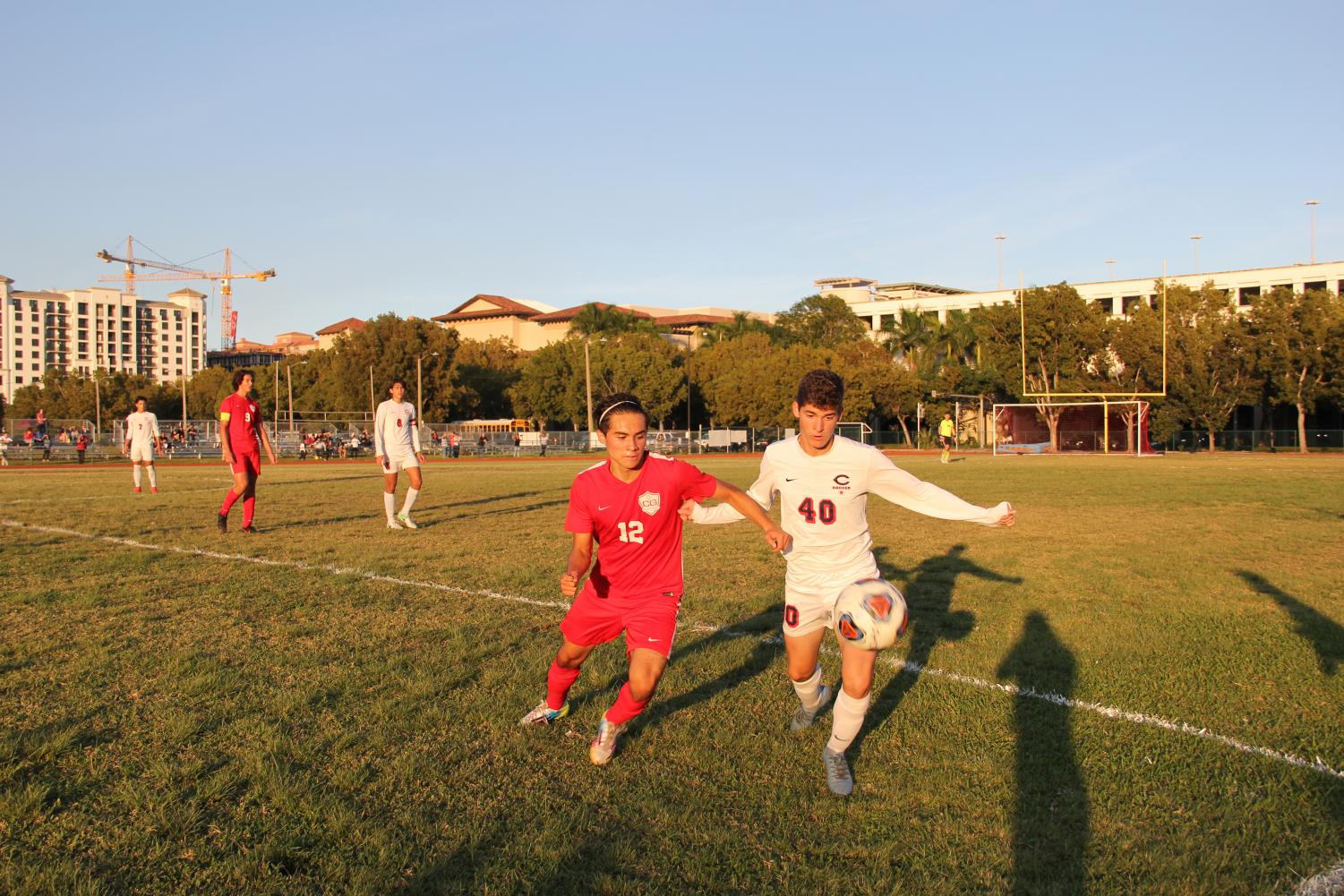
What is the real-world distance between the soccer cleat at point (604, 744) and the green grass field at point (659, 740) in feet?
0.22

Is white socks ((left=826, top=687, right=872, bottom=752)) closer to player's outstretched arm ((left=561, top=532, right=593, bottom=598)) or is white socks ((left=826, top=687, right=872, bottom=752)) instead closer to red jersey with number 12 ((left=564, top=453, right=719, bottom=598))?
red jersey with number 12 ((left=564, top=453, right=719, bottom=598))

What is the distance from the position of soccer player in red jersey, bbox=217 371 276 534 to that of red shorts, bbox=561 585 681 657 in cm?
940

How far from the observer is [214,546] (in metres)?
11.6

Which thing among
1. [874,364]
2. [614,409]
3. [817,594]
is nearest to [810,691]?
[817,594]

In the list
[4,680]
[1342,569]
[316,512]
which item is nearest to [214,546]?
[316,512]

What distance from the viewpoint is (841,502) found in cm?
500

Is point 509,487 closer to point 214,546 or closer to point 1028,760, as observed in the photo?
point 214,546

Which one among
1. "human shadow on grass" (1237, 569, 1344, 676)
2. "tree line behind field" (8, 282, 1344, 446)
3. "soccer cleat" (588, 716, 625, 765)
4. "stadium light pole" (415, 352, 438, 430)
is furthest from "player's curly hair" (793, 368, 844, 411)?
Result: "stadium light pole" (415, 352, 438, 430)

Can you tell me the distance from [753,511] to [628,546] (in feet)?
2.16

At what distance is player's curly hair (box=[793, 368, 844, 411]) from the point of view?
4.81 m

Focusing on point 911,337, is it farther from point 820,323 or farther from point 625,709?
point 625,709

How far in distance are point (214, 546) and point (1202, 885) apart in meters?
10.8

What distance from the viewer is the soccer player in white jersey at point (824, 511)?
4.91 metres

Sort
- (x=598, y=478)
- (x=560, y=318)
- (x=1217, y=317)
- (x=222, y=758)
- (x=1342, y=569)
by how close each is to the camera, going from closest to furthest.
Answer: (x=222, y=758), (x=598, y=478), (x=1342, y=569), (x=1217, y=317), (x=560, y=318)
